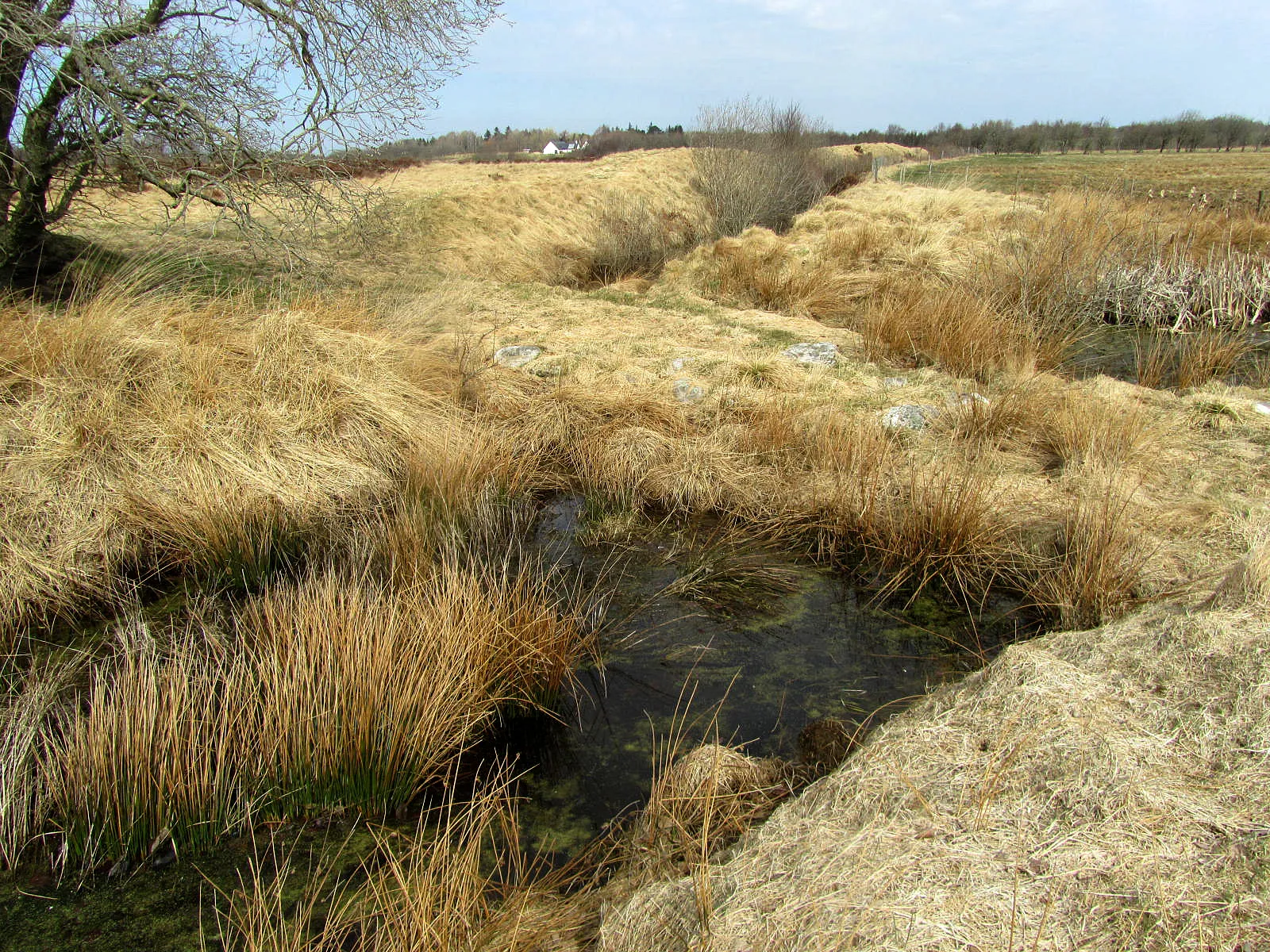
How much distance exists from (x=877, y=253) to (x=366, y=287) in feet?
21.9

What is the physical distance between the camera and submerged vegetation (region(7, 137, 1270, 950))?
2105 millimetres

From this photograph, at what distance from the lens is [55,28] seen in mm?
5324

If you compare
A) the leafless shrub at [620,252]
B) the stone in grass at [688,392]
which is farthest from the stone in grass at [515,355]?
the leafless shrub at [620,252]

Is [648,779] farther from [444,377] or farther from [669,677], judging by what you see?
[444,377]

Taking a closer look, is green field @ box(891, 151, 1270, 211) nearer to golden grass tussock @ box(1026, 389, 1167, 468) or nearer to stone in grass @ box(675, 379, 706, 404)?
golden grass tussock @ box(1026, 389, 1167, 468)

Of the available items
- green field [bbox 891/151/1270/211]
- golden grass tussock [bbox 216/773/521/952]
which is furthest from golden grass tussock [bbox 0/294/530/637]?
green field [bbox 891/151/1270/211]

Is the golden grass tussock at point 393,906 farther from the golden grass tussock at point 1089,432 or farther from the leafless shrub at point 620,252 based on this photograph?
the leafless shrub at point 620,252

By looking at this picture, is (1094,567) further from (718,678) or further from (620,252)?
(620,252)

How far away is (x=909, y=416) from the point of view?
5.58m

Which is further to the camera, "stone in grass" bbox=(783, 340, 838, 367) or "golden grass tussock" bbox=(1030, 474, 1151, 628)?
"stone in grass" bbox=(783, 340, 838, 367)

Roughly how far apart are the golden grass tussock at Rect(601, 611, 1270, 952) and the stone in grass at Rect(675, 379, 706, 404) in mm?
3766

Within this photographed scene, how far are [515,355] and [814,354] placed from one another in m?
2.67

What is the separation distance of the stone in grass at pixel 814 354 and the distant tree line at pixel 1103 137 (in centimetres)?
4270

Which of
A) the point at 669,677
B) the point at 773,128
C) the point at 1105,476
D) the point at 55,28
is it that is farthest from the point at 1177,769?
the point at 773,128
